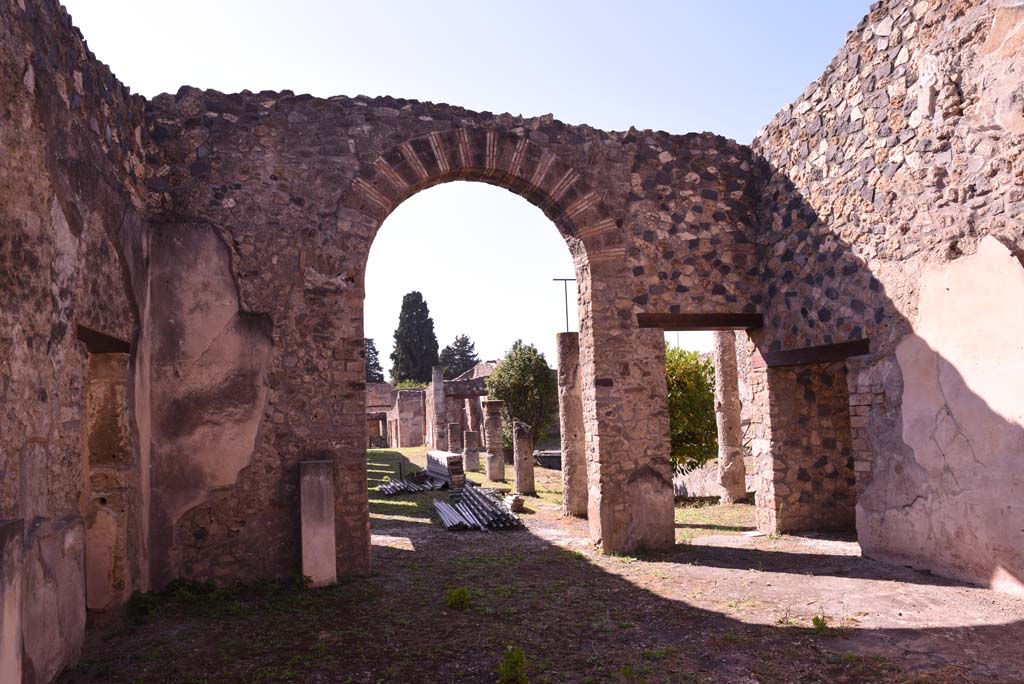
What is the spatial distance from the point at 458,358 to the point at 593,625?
148 feet

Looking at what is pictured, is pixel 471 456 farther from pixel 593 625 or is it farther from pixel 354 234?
pixel 593 625

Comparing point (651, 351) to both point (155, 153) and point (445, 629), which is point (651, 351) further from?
point (155, 153)

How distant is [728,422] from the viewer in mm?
12016

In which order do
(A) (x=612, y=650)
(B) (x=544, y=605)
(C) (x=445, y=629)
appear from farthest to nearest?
(B) (x=544, y=605) < (C) (x=445, y=629) < (A) (x=612, y=650)

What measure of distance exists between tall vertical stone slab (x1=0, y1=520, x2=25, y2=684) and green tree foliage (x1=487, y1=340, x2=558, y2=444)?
633 inches

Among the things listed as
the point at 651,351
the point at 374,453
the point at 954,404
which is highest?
the point at 651,351

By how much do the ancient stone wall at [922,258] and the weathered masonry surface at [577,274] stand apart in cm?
2

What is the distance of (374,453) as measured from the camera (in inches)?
1065

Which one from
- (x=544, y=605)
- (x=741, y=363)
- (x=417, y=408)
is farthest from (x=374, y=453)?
(x=544, y=605)

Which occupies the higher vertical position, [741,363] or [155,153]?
[155,153]

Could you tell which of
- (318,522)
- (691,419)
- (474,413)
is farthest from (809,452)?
(474,413)

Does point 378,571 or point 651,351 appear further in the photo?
point 651,351

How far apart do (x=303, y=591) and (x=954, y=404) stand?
5.77 metres

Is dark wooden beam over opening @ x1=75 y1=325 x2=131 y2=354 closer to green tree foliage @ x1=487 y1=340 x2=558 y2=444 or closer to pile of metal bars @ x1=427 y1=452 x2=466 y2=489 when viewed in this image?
pile of metal bars @ x1=427 y1=452 x2=466 y2=489
